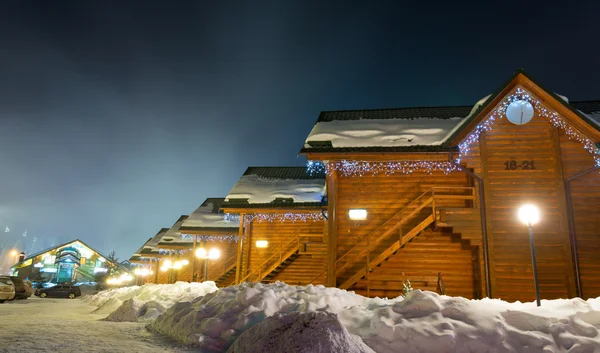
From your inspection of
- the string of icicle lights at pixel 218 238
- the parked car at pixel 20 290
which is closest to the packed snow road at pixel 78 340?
the parked car at pixel 20 290

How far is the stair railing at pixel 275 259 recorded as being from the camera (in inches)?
802

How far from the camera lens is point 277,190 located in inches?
928

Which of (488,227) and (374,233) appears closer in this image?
(488,227)

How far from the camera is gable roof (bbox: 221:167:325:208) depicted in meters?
22.1

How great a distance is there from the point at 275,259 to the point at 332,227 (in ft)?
26.0

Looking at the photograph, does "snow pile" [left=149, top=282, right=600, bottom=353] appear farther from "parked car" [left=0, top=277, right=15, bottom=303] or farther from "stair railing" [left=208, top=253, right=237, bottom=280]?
"stair railing" [left=208, top=253, right=237, bottom=280]

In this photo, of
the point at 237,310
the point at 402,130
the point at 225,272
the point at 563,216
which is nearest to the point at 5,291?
the point at 225,272

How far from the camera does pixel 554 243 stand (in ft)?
45.0

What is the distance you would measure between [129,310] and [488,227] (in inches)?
471

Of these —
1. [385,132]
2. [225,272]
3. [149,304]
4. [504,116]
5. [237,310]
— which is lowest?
[149,304]

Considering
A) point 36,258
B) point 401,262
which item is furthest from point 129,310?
point 36,258

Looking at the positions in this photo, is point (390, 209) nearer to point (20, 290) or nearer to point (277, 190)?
point (277, 190)

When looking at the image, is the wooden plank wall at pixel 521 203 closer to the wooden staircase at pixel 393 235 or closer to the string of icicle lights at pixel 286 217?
the wooden staircase at pixel 393 235

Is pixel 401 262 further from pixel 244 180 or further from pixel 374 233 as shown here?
pixel 244 180
